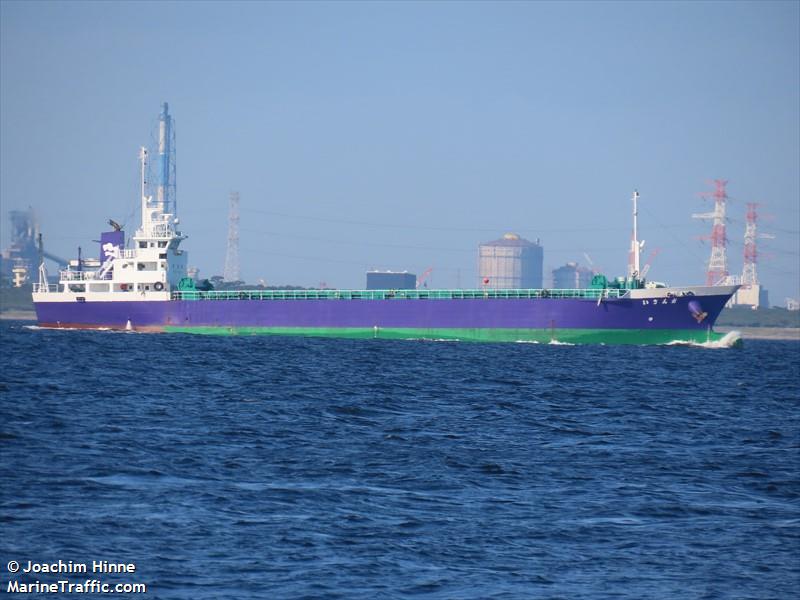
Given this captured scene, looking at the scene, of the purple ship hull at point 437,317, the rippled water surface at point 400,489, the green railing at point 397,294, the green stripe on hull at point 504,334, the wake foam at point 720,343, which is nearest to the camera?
the rippled water surface at point 400,489

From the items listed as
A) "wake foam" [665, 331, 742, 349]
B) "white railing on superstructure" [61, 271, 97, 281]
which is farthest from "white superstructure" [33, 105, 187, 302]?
"wake foam" [665, 331, 742, 349]

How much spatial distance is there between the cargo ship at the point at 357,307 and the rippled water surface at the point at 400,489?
3484 cm

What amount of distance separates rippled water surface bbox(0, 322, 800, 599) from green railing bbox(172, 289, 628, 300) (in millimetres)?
36999

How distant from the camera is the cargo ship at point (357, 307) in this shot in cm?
7369

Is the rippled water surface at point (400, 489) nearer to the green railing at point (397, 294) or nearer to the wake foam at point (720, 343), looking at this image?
the wake foam at point (720, 343)

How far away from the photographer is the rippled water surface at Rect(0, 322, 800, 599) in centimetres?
1397

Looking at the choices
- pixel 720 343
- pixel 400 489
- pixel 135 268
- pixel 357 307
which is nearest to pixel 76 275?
pixel 135 268

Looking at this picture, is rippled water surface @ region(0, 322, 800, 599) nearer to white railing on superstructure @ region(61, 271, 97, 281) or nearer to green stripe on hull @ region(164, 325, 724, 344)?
green stripe on hull @ region(164, 325, 724, 344)

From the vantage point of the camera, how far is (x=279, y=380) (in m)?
40.6

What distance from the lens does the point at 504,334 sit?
3034 inches

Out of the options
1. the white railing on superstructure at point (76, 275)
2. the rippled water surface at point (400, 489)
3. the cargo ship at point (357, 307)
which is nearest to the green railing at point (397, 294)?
the cargo ship at point (357, 307)

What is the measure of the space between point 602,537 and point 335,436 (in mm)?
10439

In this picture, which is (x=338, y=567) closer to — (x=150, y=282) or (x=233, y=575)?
(x=233, y=575)

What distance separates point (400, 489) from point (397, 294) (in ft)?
212
